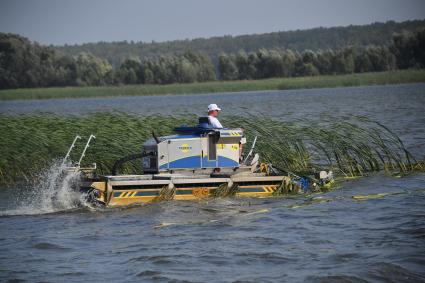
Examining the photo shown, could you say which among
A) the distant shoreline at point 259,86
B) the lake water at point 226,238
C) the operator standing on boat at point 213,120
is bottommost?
the distant shoreline at point 259,86

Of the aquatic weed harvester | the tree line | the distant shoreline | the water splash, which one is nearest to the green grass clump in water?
the water splash

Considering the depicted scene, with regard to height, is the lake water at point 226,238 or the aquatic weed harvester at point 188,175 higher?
the aquatic weed harvester at point 188,175

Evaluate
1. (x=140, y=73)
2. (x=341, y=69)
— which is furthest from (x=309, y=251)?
(x=140, y=73)

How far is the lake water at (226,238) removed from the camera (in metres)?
15.6

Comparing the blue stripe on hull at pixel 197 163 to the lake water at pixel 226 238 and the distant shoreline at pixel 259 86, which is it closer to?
the lake water at pixel 226 238

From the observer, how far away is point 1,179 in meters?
26.0

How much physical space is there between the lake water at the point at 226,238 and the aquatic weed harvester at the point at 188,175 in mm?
311

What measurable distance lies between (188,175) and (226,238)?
4244 millimetres

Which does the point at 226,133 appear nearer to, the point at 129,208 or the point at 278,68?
the point at 129,208

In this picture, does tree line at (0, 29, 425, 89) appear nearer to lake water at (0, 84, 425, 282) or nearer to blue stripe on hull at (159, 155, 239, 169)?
lake water at (0, 84, 425, 282)

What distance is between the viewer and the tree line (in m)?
106

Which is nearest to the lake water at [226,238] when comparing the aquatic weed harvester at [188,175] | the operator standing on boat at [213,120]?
the aquatic weed harvester at [188,175]

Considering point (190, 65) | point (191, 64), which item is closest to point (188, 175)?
point (190, 65)

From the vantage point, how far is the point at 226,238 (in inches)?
716
